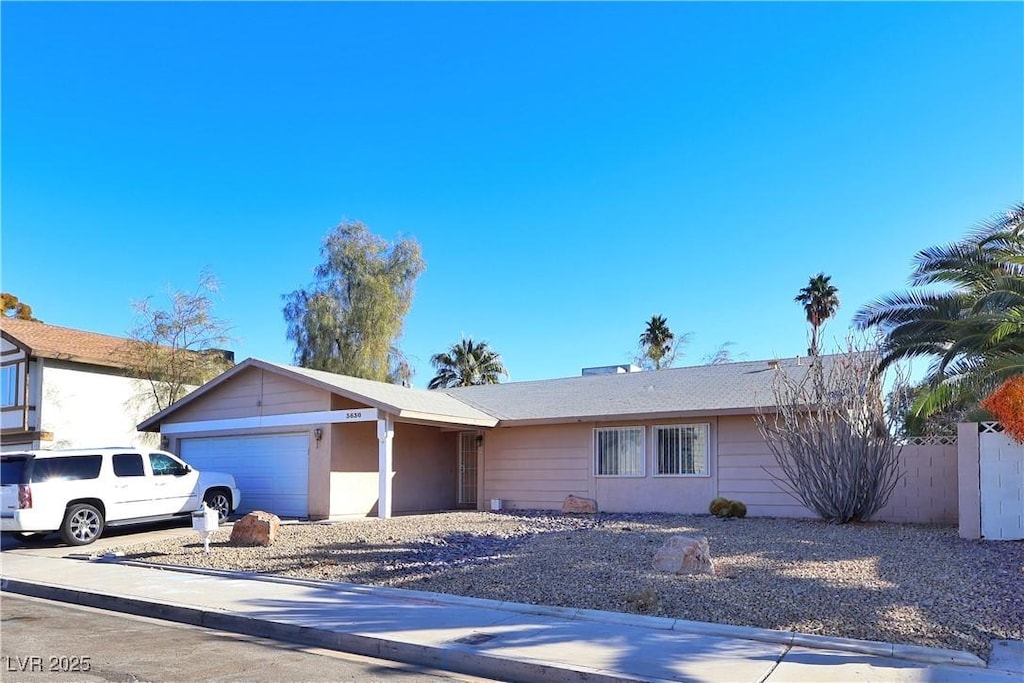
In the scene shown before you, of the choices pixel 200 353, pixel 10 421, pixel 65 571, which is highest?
pixel 200 353

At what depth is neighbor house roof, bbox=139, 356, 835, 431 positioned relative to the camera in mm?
18891

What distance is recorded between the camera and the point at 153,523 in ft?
55.5

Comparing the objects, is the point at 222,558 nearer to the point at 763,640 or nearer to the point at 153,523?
the point at 153,523

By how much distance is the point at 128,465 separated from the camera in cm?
1628

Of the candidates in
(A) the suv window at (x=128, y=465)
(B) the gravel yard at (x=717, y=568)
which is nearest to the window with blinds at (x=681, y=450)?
(B) the gravel yard at (x=717, y=568)

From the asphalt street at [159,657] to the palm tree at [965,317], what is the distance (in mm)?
11790

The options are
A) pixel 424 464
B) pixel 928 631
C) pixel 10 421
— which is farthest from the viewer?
pixel 10 421

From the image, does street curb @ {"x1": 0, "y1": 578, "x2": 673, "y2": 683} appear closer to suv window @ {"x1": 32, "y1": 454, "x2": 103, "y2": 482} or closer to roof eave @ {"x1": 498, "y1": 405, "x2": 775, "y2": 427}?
suv window @ {"x1": 32, "y1": 454, "x2": 103, "y2": 482}

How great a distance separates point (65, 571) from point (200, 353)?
1821cm

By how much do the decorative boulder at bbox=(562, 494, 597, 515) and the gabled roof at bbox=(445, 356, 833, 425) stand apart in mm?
1926

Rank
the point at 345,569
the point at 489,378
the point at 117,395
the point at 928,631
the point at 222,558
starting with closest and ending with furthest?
the point at 928,631
the point at 345,569
the point at 222,558
the point at 117,395
the point at 489,378

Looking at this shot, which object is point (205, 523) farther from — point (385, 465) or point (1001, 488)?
point (1001, 488)

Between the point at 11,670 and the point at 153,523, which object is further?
the point at 153,523

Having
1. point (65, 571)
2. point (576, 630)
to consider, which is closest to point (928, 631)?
point (576, 630)
